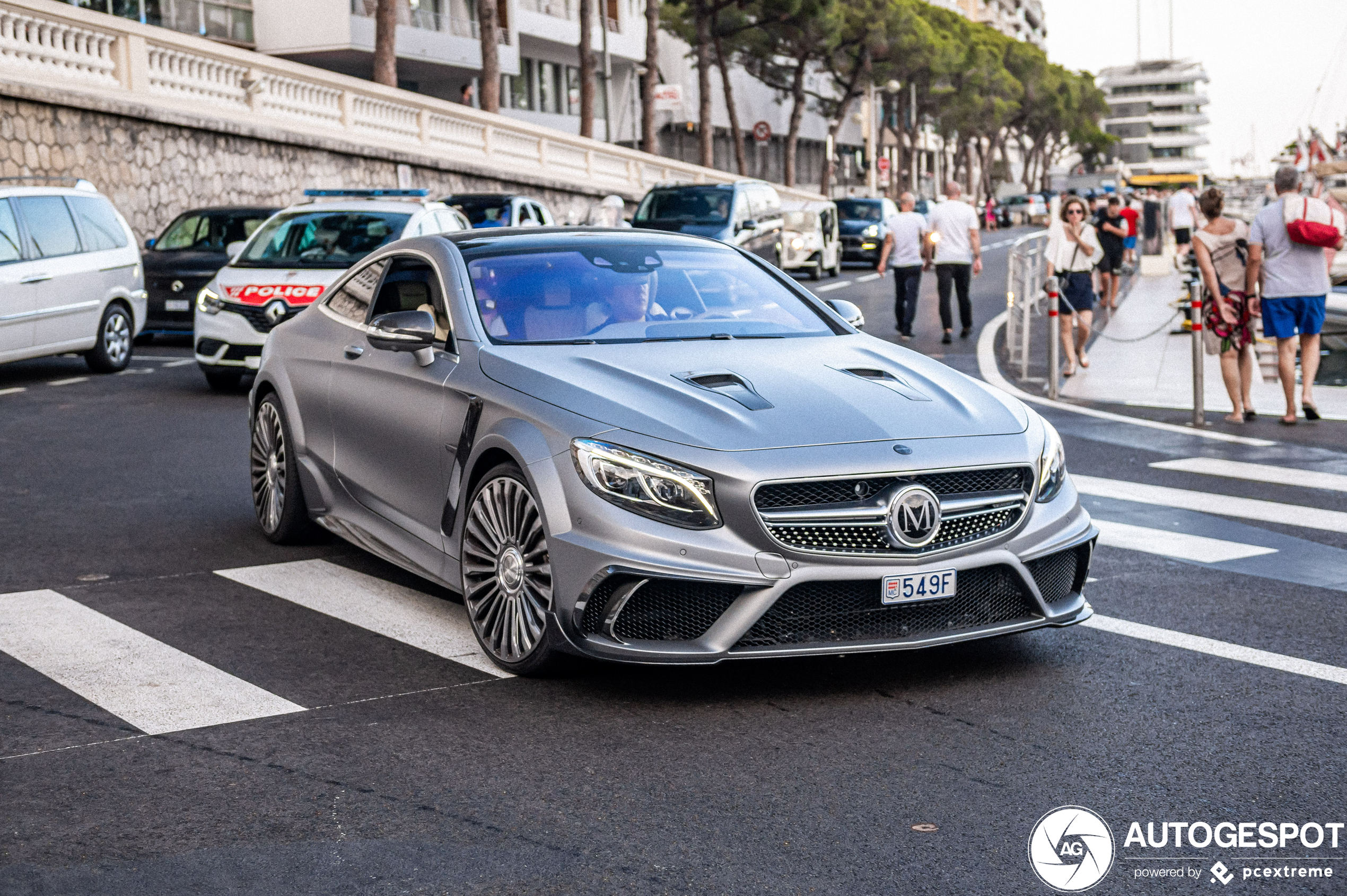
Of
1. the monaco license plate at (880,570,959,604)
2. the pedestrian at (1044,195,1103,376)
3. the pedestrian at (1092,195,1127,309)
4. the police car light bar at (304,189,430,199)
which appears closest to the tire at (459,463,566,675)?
the monaco license plate at (880,570,959,604)

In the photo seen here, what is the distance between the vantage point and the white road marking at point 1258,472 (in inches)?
395

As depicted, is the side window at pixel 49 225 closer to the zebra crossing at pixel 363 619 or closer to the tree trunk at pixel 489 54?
the zebra crossing at pixel 363 619

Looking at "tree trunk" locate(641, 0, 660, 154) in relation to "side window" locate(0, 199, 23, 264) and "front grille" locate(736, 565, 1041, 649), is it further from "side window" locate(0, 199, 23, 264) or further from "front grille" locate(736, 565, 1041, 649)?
"front grille" locate(736, 565, 1041, 649)

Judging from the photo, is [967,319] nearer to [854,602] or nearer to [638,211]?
[638,211]

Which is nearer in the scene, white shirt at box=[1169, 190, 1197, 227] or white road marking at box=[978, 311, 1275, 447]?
white road marking at box=[978, 311, 1275, 447]

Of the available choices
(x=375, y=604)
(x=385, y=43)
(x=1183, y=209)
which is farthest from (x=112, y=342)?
(x=1183, y=209)

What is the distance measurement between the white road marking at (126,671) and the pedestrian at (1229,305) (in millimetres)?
8809

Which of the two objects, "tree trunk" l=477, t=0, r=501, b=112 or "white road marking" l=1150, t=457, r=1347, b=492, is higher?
"tree trunk" l=477, t=0, r=501, b=112

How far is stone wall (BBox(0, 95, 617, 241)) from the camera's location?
2381cm

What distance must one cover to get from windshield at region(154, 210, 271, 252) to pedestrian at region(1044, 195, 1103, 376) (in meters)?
9.52

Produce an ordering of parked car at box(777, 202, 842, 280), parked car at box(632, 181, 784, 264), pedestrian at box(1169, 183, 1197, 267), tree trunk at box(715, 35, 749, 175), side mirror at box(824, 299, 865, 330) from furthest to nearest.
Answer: tree trunk at box(715, 35, 749, 175), pedestrian at box(1169, 183, 1197, 267), parked car at box(777, 202, 842, 280), parked car at box(632, 181, 784, 264), side mirror at box(824, 299, 865, 330)

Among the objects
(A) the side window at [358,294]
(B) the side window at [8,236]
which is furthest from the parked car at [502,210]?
(A) the side window at [358,294]

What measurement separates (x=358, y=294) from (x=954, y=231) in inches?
529

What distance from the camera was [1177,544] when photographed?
322 inches
